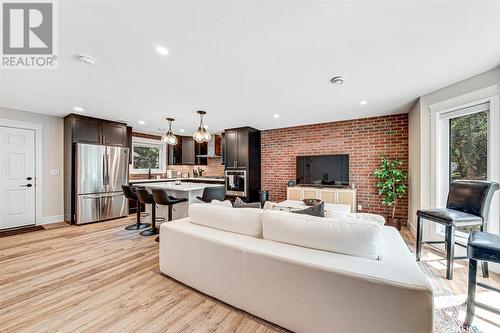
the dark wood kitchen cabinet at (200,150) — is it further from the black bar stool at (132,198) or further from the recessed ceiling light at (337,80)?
the recessed ceiling light at (337,80)

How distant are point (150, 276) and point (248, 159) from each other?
3.62m

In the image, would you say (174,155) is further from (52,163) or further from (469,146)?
(469,146)

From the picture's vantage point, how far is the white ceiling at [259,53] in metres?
1.45

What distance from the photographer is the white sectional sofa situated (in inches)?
45.9

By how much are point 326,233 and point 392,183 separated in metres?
3.31

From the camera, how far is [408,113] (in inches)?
162

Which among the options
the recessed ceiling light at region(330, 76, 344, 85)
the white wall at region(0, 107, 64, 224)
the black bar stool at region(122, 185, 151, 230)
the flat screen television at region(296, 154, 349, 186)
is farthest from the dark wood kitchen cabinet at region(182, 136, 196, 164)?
the recessed ceiling light at region(330, 76, 344, 85)

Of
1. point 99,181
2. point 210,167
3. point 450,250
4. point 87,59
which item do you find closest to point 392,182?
point 450,250

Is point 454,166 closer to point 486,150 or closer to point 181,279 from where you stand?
point 486,150

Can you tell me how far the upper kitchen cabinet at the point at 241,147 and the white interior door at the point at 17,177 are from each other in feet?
13.6

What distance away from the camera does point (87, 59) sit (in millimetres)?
2049

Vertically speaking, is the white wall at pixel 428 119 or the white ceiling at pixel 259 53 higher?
the white ceiling at pixel 259 53

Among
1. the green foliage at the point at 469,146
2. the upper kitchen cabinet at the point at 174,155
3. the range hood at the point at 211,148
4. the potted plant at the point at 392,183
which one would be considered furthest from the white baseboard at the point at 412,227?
the upper kitchen cabinet at the point at 174,155

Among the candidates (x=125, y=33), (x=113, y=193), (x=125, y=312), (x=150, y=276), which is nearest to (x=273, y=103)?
(x=125, y=33)
